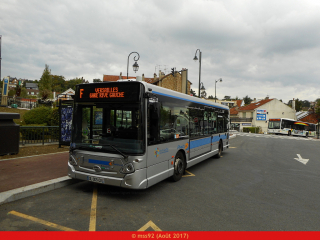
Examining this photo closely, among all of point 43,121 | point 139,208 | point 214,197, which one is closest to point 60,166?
point 139,208

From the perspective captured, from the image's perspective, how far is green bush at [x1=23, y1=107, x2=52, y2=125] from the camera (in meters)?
13.7

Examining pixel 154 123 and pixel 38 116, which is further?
pixel 38 116

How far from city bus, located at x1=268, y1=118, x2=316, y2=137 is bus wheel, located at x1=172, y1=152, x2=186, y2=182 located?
4118 cm

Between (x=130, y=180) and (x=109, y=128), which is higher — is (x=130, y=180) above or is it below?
below

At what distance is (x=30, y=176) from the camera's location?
6145 mm

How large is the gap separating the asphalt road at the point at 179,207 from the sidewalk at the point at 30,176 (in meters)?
0.21

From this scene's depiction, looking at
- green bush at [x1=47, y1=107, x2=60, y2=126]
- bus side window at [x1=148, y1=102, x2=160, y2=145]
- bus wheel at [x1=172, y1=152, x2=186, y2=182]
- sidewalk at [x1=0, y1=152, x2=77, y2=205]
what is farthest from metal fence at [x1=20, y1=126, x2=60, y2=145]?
bus side window at [x1=148, y1=102, x2=160, y2=145]

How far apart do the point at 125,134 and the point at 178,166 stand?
2.23 m

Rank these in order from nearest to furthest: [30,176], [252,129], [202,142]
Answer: [30,176]
[202,142]
[252,129]

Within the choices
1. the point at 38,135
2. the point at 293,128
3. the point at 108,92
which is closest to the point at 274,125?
the point at 293,128

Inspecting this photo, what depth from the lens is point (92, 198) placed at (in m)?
5.16

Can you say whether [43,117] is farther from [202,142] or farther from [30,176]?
Result: [202,142]

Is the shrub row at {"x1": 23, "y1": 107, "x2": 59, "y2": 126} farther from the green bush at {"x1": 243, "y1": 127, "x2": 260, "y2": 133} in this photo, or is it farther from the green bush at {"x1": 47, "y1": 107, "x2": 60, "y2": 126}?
the green bush at {"x1": 243, "y1": 127, "x2": 260, "y2": 133}

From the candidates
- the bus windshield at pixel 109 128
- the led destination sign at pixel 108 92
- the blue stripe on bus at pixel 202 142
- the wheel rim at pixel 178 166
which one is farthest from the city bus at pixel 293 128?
the led destination sign at pixel 108 92
